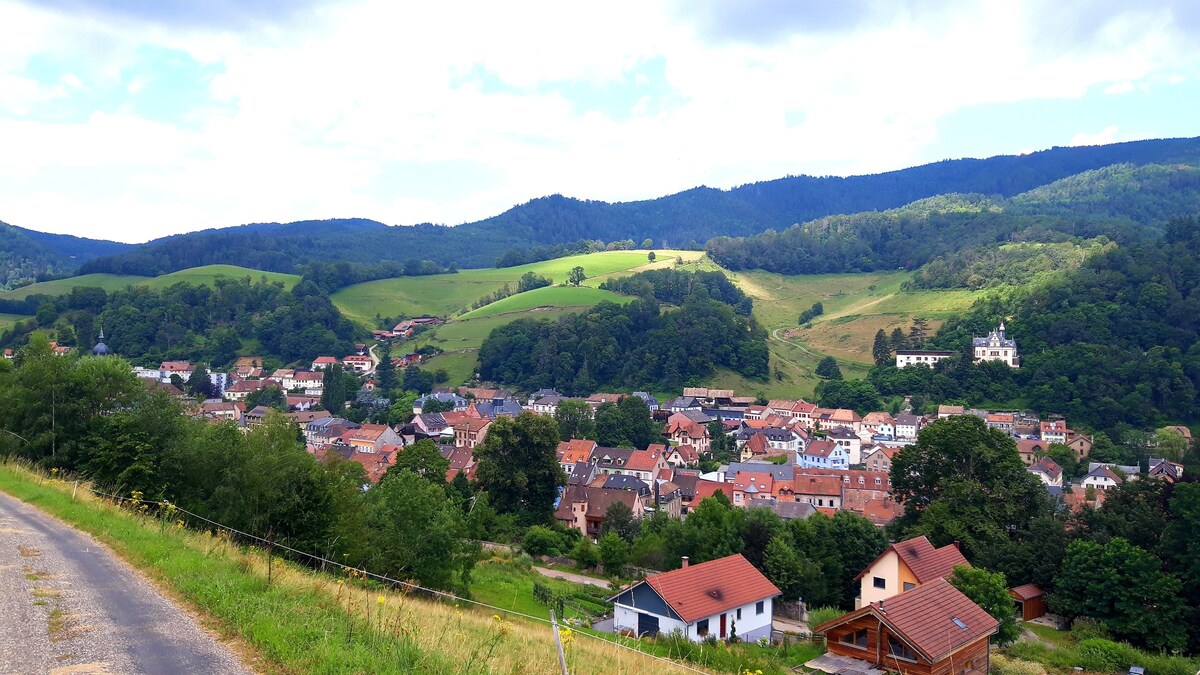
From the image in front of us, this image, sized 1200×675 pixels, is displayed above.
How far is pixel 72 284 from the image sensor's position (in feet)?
420

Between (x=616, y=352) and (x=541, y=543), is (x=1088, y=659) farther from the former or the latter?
(x=616, y=352)

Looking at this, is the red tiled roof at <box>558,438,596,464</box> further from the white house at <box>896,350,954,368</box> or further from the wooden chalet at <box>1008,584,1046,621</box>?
the white house at <box>896,350,954,368</box>

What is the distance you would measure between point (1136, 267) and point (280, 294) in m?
112

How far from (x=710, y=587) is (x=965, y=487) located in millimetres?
15147

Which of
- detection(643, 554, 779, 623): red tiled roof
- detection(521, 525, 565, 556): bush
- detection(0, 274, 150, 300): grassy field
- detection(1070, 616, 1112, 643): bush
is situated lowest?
detection(521, 525, 565, 556): bush

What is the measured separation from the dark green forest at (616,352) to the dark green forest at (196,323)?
86.5 ft

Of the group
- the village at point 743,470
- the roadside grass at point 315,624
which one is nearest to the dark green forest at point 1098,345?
the village at point 743,470

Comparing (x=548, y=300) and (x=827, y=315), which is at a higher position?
(x=548, y=300)

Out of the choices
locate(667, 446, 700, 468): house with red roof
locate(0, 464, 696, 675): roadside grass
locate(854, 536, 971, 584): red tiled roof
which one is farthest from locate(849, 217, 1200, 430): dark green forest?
locate(0, 464, 696, 675): roadside grass

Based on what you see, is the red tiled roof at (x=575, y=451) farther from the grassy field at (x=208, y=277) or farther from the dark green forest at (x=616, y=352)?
the grassy field at (x=208, y=277)

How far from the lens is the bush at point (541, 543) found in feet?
113

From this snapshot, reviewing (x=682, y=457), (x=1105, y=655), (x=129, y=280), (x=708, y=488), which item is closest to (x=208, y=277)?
(x=129, y=280)

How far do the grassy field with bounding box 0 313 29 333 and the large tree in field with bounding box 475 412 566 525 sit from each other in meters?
93.9

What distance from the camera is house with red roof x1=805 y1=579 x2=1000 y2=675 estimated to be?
1653cm
